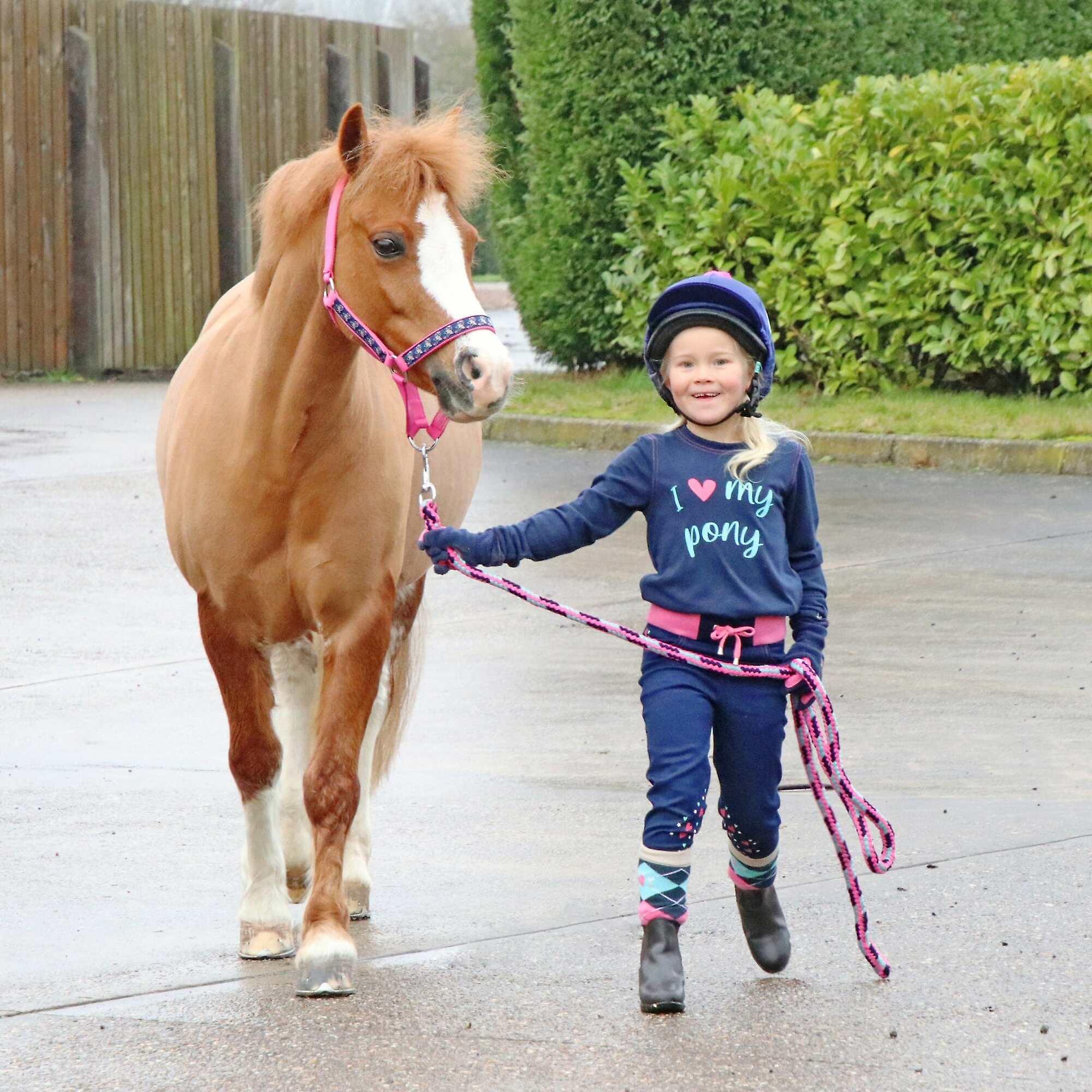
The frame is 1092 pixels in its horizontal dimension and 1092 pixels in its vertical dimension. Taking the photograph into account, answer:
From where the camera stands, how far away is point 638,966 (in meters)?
4.30

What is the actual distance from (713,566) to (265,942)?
1.41 meters

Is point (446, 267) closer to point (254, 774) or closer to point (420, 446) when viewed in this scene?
point (420, 446)

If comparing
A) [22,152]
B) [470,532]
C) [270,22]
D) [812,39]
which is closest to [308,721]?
[470,532]

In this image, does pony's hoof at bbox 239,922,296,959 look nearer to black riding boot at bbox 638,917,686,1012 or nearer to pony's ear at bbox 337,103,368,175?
black riding boot at bbox 638,917,686,1012

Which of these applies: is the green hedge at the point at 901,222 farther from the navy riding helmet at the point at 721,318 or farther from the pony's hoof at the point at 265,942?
the pony's hoof at the point at 265,942

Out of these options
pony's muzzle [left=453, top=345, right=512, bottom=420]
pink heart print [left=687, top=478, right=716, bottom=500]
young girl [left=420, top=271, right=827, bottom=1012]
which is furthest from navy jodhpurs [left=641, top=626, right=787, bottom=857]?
pony's muzzle [left=453, top=345, right=512, bottom=420]

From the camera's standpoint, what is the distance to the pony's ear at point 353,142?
4.34 metres

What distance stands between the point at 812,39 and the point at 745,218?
199 cm

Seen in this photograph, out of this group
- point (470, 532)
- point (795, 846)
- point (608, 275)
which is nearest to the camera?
point (470, 532)

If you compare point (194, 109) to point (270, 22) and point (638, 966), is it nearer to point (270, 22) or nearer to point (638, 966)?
point (270, 22)

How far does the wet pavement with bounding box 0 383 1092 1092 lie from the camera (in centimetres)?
384

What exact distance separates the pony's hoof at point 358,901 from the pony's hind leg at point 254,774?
158 mm

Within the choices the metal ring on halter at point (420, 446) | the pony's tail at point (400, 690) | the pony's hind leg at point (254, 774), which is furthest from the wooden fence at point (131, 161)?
the metal ring on halter at point (420, 446)

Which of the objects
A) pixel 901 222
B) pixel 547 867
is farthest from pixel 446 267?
pixel 901 222
